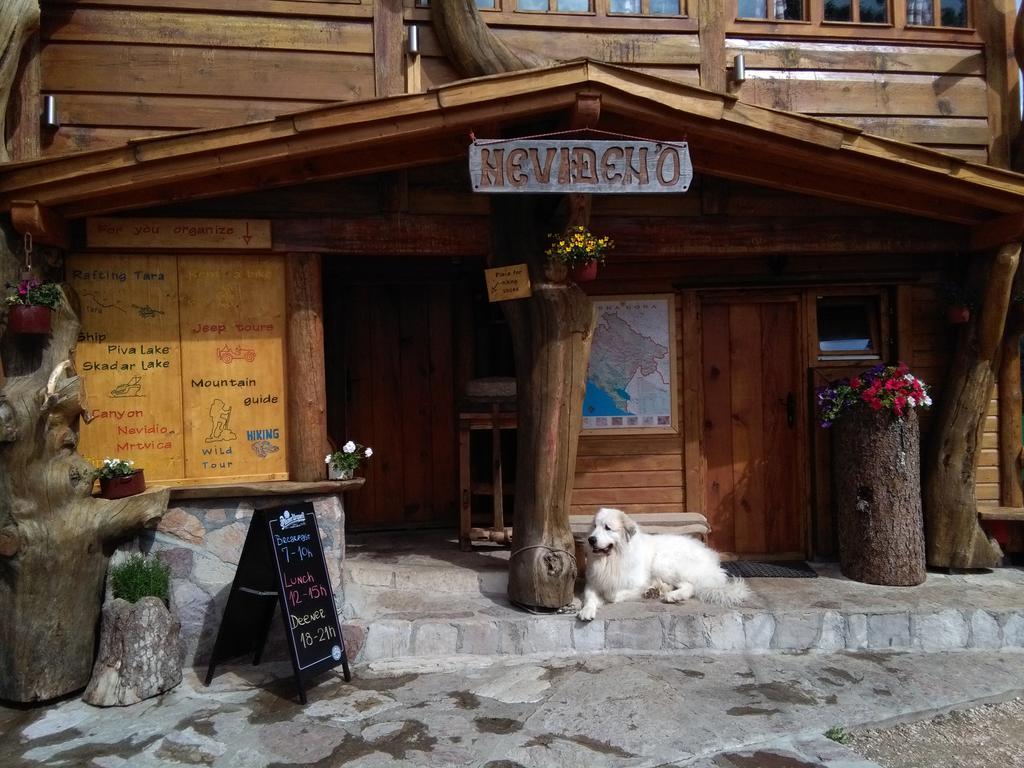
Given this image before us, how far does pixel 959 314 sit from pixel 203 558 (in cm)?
636

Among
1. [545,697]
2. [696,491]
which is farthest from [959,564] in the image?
[545,697]

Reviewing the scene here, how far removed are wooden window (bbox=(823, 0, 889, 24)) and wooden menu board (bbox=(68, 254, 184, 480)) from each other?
602 cm

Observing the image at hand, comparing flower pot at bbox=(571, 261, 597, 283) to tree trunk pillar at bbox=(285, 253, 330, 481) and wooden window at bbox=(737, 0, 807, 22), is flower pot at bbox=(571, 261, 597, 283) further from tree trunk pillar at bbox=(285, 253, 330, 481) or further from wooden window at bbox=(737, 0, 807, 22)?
wooden window at bbox=(737, 0, 807, 22)

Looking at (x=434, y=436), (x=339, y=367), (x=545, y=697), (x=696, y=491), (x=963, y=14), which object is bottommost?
(x=545, y=697)

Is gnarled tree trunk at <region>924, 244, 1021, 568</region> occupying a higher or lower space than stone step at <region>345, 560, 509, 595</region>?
higher

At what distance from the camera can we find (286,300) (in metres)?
5.54

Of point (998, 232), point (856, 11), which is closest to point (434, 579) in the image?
point (998, 232)

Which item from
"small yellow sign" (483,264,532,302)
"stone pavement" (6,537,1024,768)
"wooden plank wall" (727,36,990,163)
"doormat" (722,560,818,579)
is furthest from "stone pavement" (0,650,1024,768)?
"wooden plank wall" (727,36,990,163)

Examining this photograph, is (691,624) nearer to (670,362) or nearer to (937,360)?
(670,362)

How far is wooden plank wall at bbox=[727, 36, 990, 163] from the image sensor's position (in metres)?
6.47

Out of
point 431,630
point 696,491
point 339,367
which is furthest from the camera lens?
point 339,367

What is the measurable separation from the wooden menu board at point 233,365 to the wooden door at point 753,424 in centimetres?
378

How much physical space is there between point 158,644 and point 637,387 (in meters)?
4.28

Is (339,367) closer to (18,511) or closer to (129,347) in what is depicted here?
(129,347)
